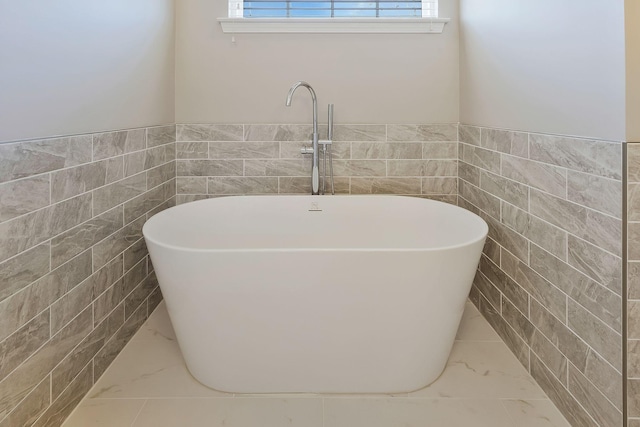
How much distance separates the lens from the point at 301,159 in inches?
104

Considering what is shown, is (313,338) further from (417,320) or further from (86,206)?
(86,206)

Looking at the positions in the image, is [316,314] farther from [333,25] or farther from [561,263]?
[333,25]

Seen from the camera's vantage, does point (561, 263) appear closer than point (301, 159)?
Yes

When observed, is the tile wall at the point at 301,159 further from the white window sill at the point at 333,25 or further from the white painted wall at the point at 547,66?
the white window sill at the point at 333,25

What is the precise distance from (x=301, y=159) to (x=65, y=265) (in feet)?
5.03

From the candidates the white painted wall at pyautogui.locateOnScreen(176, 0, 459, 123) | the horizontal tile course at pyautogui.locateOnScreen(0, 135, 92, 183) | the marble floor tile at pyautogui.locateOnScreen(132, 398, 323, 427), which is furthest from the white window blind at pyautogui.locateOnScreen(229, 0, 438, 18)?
the marble floor tile at pyautogui.locateOnScreen(132, 398, 323, 427)

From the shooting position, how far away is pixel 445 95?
265 centimetres

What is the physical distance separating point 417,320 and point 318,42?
6.17 ft

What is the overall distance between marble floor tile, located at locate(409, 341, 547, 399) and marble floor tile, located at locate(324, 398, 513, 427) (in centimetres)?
5

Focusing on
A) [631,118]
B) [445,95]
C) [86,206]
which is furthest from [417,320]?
[445,95]

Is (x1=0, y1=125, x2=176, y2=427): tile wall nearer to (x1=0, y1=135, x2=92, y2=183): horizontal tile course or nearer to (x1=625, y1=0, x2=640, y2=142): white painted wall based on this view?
(x1=0, y1=135, x2=92, y2=183): horizontal tile course

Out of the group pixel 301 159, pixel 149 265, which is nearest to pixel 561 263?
pixel 301 159

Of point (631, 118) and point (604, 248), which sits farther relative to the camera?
point (604, 248)

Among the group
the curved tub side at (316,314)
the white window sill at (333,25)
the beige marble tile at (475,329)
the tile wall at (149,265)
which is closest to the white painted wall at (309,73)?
the white window sill at (333,25)
